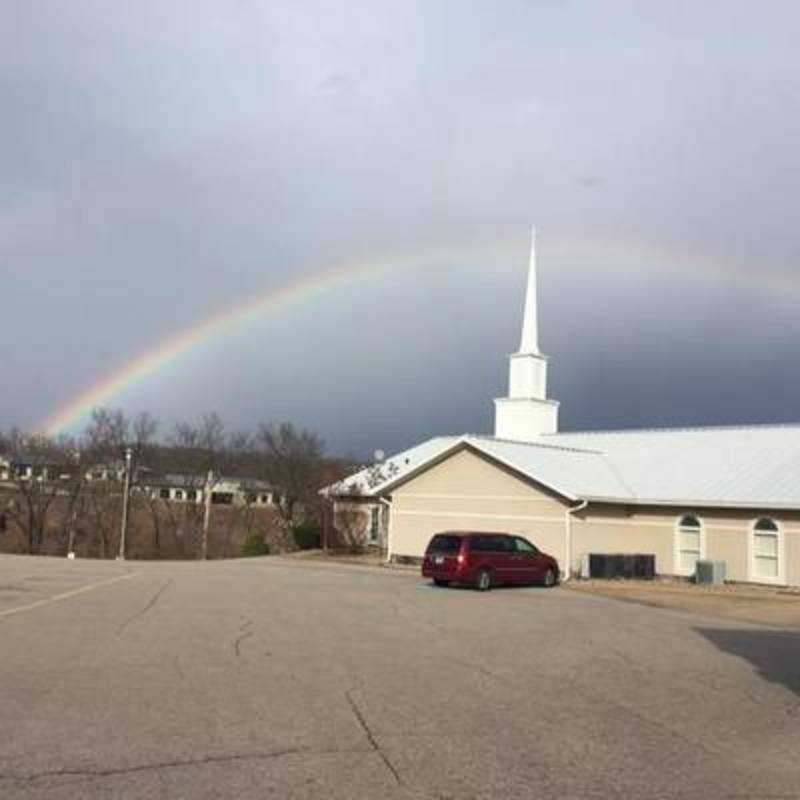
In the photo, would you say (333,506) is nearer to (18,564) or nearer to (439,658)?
(18,564)

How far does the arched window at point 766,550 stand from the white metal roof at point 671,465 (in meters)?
1.03

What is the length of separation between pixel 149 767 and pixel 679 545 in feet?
110

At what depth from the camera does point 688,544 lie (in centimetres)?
3897

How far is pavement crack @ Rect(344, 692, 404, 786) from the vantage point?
25.8ft

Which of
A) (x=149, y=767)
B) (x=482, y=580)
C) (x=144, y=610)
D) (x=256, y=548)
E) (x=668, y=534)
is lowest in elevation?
(x=149, y=767)

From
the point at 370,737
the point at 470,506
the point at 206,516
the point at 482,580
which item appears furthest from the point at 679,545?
the point at 206,516

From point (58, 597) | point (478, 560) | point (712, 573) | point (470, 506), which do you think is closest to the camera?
point (58, 597)

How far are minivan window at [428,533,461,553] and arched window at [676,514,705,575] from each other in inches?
421

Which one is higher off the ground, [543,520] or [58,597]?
[543,520]

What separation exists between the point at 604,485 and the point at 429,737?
32.7 metres

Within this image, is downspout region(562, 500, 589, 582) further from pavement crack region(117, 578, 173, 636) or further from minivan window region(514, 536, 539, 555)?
pavement crack region(117, 578, 173, 636)

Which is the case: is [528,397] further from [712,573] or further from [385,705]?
[385,705]

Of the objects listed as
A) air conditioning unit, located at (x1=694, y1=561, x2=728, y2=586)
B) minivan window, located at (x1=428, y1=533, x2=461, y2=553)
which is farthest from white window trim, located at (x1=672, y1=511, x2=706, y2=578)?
minivan window, located at (x1=428, y1=533, x2=461, y2=553)

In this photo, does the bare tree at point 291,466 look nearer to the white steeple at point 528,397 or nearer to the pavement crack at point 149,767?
the white steeple at point 528,397
